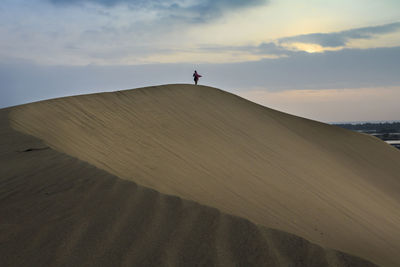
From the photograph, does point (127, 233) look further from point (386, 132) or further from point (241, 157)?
point (386, 132)

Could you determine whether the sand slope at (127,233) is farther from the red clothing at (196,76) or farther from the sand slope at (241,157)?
the red clothing at (196,76)

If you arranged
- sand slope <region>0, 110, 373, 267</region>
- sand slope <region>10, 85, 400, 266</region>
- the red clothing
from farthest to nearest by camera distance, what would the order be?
1. the red clothing
2. sand slope <region>10, 85, 400, 266</region>
3. sand slope <region>0, 110, 373, 267</region>

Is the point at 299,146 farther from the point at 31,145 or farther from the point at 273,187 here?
the point at 31,145

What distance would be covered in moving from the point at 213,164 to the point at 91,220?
4047mm

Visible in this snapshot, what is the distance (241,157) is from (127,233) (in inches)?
224

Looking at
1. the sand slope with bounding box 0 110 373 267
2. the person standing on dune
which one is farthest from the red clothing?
the sand slope with bounding box 0 110 373 267

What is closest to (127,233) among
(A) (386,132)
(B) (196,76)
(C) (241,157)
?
(C) (241,157)

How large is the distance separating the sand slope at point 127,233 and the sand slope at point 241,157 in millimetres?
542

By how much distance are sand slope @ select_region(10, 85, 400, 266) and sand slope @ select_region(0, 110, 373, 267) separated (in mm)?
542

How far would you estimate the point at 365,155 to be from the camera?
1337 centimetres

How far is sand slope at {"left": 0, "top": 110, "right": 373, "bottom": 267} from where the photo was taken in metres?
2.48

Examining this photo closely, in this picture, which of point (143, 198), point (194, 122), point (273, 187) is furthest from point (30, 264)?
point (194, 122)

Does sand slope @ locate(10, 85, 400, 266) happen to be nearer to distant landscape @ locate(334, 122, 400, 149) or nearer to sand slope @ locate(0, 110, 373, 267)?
sand slope @ locate(0, 110, 373, 267)

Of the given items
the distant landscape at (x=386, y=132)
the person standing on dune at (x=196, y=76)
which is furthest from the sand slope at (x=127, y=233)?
the distant landscape at (x=386, y=132)
